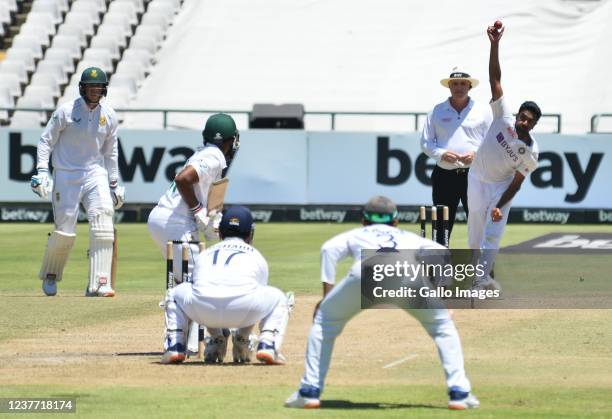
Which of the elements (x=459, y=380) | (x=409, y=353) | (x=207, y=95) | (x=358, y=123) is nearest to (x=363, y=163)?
(x=358, y=123)

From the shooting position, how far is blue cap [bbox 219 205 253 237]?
10.7 m

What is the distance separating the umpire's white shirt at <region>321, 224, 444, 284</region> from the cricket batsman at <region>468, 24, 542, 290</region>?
5.28 m

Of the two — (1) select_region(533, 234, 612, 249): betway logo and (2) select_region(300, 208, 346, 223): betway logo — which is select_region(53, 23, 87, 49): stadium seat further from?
(1) select_region(533, 234, 612, 249): betway logo

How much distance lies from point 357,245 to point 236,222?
6.75ft

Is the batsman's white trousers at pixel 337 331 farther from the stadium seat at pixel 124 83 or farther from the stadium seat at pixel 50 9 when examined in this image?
the stadium seat at pixel 50 9

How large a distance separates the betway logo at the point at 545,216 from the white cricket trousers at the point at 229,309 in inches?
745

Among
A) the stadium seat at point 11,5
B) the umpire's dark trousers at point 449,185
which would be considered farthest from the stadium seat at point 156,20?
the umpire's dark trousers at point 449,185

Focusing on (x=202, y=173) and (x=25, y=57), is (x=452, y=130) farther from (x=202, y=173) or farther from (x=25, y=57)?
(x=25, y=57)

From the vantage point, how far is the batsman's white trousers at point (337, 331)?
8828mm

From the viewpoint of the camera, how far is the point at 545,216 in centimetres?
2900

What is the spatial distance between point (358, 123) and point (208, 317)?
71.8ft

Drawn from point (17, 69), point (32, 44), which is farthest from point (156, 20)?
point (17, 69)

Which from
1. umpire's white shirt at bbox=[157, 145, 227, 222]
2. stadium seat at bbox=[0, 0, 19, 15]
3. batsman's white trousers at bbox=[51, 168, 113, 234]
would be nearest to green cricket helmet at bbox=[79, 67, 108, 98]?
batsman's white trousers at bbox=[51, 168, 113, 234]

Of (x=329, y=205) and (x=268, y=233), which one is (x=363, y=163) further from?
(x=268, y=233)
